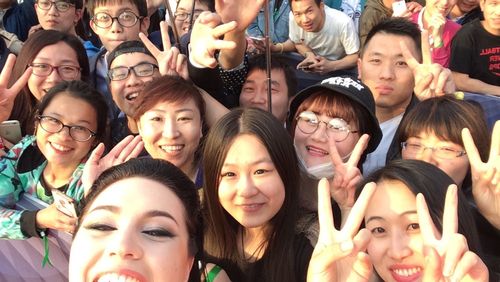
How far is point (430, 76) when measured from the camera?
2998mm

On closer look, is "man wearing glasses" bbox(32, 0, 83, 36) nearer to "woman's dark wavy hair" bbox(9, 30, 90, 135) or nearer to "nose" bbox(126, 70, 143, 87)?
"woman's dark wavy hair" bbox(9, 30, 90, 135)

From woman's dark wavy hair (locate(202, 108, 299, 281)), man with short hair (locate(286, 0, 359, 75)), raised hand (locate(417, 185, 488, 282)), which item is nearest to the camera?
raised hand (locate(417, 185, 488, 282))

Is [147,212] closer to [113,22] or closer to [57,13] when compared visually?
[113,22]

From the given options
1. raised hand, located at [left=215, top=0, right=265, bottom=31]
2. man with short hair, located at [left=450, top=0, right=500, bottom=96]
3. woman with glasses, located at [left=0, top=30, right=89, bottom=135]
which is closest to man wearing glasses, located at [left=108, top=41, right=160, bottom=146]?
woman with glasses, located at [left=0, top=30, right=89, bottom=135]

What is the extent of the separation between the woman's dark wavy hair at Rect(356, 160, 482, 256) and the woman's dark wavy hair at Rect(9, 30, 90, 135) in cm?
233

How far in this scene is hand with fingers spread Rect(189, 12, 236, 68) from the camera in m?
2.57

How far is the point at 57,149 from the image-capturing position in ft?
9.30

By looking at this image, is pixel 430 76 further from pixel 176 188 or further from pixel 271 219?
pixel 176 188

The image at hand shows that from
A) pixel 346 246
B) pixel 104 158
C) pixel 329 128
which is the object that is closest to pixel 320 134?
pixel 329 128

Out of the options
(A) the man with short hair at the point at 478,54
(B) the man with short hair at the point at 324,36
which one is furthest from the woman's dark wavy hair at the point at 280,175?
(B) the man with short hair at the point at 324,36

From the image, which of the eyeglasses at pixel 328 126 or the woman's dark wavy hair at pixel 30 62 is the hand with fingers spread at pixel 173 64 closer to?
the eyeglasses at pixel 328 126

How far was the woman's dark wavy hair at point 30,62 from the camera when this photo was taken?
354 cm

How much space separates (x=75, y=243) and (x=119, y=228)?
0.16 m

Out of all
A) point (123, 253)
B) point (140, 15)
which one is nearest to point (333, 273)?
point (123, 253)
